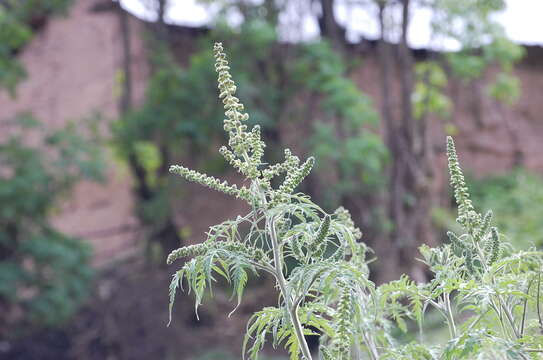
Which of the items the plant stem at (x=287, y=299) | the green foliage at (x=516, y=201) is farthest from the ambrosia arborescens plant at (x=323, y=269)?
the green foliage at (x=516, y=201)

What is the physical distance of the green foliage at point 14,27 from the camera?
11.3 m

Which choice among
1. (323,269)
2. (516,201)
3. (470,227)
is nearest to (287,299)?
(323,269)

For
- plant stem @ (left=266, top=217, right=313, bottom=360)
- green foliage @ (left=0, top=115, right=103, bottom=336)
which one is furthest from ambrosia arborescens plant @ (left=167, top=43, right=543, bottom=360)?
green foliage @ (left=0, top=115, right=103, bottom=336)

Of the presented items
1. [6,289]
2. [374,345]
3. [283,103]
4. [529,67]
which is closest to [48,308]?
[6,289]

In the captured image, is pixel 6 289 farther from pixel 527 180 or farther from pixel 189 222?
pixel 527 180

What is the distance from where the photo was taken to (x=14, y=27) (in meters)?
11.4

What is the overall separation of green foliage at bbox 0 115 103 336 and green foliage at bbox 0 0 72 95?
689 mm

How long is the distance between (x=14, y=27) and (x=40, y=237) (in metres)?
3.29

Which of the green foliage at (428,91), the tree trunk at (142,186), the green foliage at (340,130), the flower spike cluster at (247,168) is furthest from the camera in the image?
the tree trunk at (142,186)

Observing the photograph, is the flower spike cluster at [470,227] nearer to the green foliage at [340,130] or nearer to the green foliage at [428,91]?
the green foliage at [340,130]

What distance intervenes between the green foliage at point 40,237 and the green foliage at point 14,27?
0.69 m

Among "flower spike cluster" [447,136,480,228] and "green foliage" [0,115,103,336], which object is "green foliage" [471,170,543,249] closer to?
"green foliage" [0,115,103,336]

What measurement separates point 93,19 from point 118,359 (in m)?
6.95

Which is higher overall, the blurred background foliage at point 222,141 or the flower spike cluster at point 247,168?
the flower spike cluster at point 247,168
